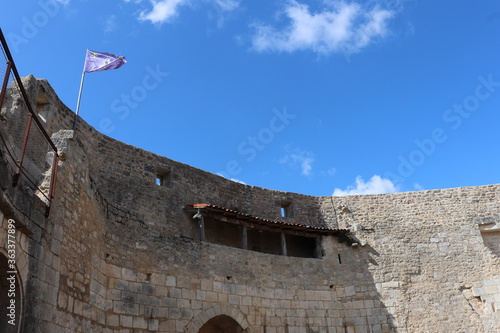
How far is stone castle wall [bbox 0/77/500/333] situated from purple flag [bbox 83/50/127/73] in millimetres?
1684

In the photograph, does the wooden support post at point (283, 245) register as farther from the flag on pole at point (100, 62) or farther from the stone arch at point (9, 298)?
the stone arch at point (9, 298)

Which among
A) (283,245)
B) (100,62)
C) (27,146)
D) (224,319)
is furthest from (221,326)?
(100,62)

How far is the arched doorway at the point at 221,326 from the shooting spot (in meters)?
12.4

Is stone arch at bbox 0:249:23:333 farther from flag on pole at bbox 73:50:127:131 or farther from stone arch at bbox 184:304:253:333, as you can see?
flag on pole at bbox 73:50:127:131

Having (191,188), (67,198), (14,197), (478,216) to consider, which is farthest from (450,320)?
(14,197)

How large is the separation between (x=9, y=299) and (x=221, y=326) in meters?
7.62

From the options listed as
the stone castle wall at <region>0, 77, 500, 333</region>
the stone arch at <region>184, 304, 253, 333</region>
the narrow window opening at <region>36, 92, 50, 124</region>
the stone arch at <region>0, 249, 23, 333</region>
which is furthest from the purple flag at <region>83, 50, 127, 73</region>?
the stone arch at <region>0, 249, 23, 333</region>

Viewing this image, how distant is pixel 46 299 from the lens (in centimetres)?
679

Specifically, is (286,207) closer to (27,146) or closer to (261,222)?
(261,222)

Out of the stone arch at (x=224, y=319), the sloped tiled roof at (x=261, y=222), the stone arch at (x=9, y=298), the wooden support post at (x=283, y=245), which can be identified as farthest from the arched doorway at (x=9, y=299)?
the wooden support post at (x=283, y=245)

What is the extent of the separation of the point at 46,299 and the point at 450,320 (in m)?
11.8

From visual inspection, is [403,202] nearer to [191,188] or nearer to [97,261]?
[191,188]

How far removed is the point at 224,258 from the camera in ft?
42.8

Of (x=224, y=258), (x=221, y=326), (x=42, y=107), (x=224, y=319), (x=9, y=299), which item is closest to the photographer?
(x=9, y=299)
